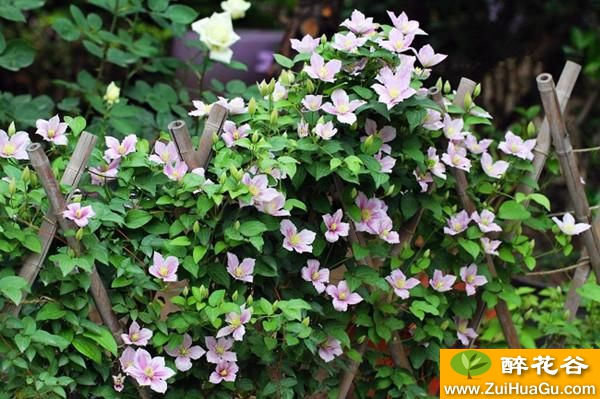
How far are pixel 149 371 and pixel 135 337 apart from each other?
0.23 feet

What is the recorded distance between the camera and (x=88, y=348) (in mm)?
1892

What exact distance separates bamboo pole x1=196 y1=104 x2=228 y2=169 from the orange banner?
682 millimetres

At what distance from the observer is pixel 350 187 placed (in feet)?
6.76

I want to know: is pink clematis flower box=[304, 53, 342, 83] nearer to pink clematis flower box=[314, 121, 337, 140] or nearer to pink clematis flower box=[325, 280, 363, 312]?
pink clematis flower box=[314, 121, 337, 140]

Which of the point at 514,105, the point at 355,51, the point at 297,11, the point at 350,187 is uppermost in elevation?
the point at 355,51

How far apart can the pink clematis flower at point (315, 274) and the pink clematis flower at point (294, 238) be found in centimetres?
6

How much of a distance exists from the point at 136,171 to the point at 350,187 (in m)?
0.42

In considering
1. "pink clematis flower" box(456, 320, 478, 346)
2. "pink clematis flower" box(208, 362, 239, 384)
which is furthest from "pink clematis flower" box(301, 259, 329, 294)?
"pink clematis flower" box(456, 320, 478, 346)

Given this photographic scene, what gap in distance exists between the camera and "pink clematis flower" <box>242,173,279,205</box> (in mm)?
1895

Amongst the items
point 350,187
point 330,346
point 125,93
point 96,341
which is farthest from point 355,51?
point 125,93

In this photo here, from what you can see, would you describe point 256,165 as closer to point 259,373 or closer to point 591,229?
point 259,373

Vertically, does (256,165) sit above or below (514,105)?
above

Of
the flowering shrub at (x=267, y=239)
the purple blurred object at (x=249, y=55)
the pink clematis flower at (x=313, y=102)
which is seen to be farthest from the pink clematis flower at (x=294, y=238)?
the purple blurred object at (x=249, y=55)

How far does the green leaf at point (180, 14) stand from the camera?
108 inches
